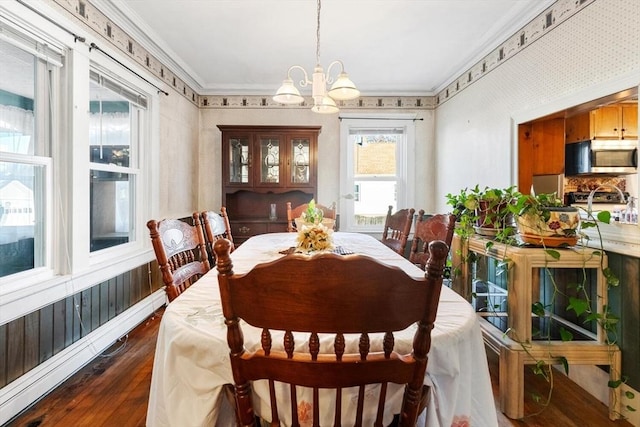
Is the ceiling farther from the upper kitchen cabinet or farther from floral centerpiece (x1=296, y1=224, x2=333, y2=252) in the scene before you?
floral centerpiece (x1=296, y1=224, x2=333, y2=252)

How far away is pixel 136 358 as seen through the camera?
2.15 m

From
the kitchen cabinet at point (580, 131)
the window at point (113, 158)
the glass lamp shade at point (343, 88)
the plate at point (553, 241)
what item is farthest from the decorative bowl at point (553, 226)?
the window at point (113, 158)

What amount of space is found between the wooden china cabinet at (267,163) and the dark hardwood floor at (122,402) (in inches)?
79.7

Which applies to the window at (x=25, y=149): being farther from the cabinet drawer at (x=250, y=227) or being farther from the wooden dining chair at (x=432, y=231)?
the wooden dining chair at (x=432, y=231)

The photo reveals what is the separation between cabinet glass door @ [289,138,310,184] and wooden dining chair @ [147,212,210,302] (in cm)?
232

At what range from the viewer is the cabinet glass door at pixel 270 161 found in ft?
12.6

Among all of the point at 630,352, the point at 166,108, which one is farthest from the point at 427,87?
the point at 630,352

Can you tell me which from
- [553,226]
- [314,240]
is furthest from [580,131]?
[314,240]

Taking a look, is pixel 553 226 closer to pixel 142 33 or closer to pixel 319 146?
pixel 319 146

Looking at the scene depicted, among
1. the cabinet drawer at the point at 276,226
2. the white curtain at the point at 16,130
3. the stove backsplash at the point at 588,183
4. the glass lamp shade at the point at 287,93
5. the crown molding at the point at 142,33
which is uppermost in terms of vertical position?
the crown molding at the point at 142,33

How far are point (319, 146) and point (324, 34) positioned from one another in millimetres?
1606

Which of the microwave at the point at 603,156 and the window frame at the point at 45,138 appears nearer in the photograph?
the window frame at the point at 45,138

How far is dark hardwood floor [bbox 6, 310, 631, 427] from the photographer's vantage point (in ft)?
5.04

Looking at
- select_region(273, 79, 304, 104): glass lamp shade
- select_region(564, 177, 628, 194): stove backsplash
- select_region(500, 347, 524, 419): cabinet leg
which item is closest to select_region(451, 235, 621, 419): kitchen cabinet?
select_region(500, 347, 524, 419): cabinet leg
